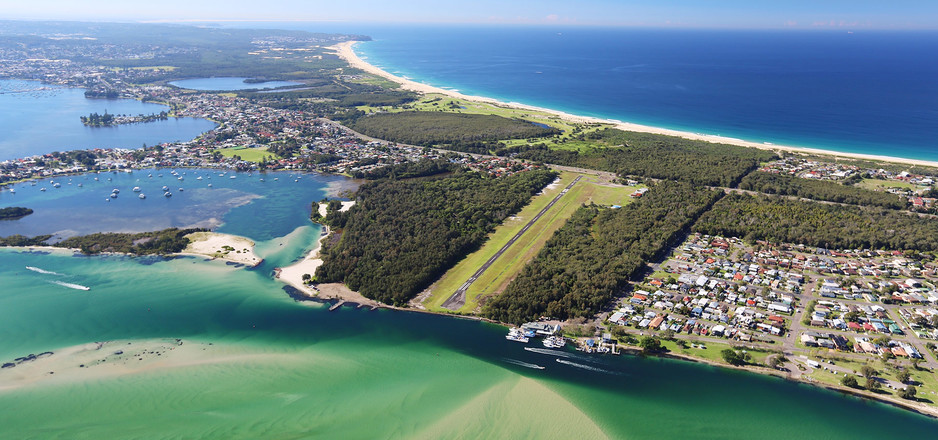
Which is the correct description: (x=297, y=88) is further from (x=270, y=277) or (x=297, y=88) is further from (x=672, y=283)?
(x=672, y=283)

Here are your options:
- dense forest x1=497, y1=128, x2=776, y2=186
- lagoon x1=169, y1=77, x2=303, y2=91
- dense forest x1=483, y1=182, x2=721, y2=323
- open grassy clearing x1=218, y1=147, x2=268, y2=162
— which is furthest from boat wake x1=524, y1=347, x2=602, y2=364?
lagoon x1=169, y1=77, x2=303, y2=91

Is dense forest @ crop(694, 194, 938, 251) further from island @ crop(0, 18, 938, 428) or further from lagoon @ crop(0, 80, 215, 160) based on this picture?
lagoon @ crop(0, 80, 215, 160)

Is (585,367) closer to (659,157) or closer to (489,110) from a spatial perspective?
(659,157)

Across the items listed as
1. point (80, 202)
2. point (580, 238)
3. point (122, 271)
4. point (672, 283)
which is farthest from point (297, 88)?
point (672, 283)

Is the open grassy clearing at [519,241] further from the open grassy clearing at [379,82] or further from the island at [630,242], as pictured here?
the open grassy clearing at [379,82]

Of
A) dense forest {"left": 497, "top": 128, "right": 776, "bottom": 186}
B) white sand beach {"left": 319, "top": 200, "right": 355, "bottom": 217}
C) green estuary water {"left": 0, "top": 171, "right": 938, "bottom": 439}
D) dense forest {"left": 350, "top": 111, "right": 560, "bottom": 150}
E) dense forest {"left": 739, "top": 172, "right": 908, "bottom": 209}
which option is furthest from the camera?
dense forest {"left": 350, "top": 111, "right": 560, "bottom": 150}

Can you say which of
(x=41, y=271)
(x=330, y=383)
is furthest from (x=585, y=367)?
(x=41, y=271)
